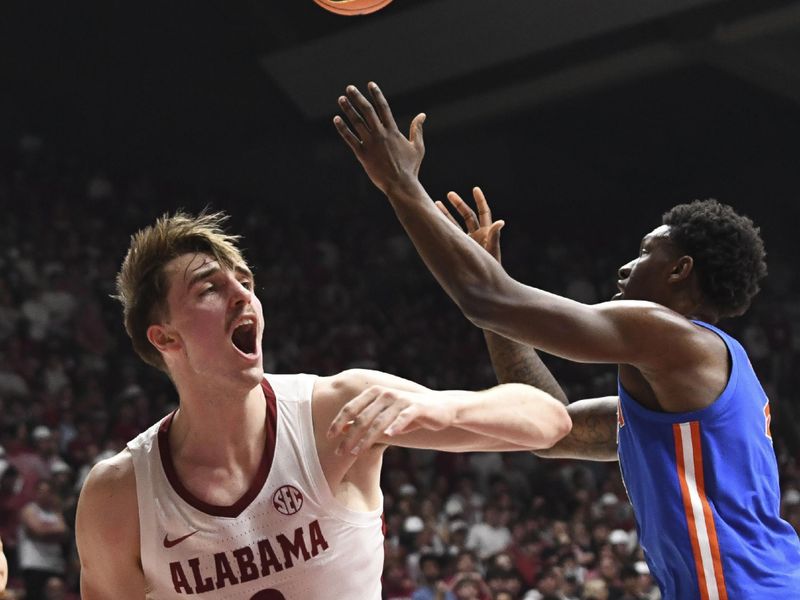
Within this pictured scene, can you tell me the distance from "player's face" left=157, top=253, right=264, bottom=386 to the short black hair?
4.04 feet

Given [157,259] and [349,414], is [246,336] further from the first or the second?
[349,414]

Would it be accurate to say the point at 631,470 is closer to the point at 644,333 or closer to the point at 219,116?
the point at 644,333

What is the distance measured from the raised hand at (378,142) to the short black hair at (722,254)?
31.1 inches

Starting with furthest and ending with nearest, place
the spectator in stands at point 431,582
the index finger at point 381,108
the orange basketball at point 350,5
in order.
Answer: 1. the spectator in stands at point 431,582
2. the orange basketball at point 350,5
3. the index finger at point 381,108

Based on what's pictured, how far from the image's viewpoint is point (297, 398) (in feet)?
9.50

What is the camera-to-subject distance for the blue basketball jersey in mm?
2811

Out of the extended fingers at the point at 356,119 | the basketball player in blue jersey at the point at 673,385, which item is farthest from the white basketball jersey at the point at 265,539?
the extended fingers at the point at 356,119

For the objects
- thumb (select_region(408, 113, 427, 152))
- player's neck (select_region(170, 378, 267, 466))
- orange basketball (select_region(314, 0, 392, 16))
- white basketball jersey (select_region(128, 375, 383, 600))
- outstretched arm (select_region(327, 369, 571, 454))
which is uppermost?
orange basketball (select_region(314, 0, 392, 16))

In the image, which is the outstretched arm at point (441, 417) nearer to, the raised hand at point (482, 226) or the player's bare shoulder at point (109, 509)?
the player's bare shoulder at point (109, 509)

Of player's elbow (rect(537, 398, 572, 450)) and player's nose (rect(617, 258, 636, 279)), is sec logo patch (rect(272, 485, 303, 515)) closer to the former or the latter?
player's elbow (rect(537, 398, 572, 450))

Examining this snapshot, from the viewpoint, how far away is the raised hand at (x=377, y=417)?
2131 millimetres

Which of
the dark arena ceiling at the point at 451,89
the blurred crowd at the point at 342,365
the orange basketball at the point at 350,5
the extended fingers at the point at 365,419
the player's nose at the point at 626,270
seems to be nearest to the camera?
the extended fingers at the point at 365,419

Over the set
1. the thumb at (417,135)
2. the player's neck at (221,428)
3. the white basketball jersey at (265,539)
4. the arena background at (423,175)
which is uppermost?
the arena background at (423,175)

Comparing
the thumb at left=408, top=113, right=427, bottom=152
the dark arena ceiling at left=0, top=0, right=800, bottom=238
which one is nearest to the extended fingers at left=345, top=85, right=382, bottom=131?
the thumb at left=408, top=113, right=427, bottom=152
